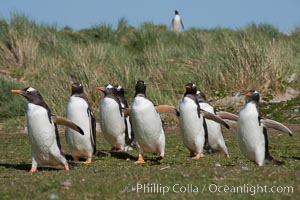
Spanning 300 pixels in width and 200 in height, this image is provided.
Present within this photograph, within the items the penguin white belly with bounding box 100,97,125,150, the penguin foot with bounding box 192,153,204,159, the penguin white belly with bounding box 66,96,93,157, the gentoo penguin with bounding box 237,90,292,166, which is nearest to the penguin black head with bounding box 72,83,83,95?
the penguin white belly with bounding box 66,96,93,157

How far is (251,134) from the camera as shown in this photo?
9406 mm

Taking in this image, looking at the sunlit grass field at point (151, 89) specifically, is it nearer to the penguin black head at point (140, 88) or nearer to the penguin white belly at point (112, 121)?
the penguin white belly at point (112, 121)

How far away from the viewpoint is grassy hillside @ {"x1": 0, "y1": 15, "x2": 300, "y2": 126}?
19.9 metres

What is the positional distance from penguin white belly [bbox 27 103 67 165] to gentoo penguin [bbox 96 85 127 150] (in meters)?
2.57

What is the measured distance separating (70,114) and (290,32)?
2392 cm

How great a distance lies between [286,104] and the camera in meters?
18.6

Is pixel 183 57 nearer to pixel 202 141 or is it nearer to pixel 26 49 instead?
pixel 26 49

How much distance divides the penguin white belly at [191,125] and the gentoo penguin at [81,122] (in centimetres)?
147

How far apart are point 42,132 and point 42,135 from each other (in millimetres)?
41

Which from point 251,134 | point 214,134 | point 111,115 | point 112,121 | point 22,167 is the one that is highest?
point 111,115

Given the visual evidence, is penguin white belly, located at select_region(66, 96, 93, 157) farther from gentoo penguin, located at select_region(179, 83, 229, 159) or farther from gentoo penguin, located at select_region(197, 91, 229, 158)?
gentoo penguin, located at select_region(197, 91, 229, 158)

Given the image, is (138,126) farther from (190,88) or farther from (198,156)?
(198,156)

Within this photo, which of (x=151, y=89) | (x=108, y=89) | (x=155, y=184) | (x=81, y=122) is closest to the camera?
(x=155, y=184)

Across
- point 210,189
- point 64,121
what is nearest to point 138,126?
point 64,121
